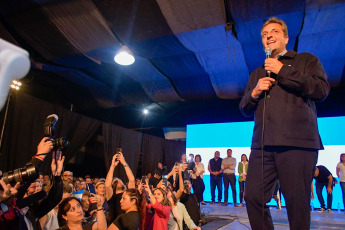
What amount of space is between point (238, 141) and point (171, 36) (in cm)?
503

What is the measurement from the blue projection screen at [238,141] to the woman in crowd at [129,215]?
5.69 metres

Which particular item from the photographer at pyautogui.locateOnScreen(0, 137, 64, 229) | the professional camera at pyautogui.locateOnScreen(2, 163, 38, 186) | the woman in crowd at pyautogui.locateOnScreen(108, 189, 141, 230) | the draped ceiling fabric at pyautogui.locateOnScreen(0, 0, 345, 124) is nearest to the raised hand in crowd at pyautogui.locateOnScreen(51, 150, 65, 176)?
the photographer at pyautogui.locateOnScreen(0, 137, 64, 229)

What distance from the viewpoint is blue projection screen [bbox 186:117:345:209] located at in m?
7.25

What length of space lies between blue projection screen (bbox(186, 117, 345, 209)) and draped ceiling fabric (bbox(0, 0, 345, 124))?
2.33 m

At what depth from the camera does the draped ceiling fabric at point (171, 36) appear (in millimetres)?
3969

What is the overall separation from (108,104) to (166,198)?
4090 millimetres

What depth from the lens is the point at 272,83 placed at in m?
1.44

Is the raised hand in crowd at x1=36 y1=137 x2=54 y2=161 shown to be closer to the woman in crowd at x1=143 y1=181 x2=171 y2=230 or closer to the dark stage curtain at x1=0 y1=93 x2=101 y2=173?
the woman in crowd at x1=143 y1=181 x2=171 y2=230

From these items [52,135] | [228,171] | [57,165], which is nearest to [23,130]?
[57,165]

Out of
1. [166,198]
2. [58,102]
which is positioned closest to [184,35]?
[166,198]

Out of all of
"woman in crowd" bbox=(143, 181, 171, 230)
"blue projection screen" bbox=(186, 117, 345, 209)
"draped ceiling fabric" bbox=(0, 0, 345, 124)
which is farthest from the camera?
"blue projection screen" bbox=(186, 117, 345, 209)

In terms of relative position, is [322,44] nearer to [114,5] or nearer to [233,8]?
[233,8]

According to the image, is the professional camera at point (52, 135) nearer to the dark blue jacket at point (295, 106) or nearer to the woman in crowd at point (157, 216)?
the dark blue jacket at point (295, 106)

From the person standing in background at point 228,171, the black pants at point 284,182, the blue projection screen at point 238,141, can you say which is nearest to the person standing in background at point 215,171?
the person standing in background at point 228,171
